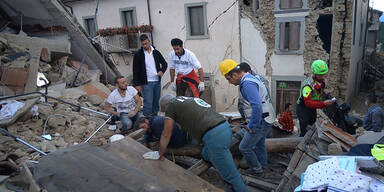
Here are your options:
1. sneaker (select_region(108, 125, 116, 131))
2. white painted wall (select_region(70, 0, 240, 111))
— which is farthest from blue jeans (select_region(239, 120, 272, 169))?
white painted wall (select_region(70, 0, 240, 111))

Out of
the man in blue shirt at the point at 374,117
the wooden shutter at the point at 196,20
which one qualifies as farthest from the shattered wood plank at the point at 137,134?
the wooden shutter at the point at 196,20

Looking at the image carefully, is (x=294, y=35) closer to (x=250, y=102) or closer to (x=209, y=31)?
(x=209, y=31)

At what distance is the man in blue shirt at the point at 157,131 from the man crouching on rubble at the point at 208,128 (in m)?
0.70

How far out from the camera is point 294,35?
12.1 meters

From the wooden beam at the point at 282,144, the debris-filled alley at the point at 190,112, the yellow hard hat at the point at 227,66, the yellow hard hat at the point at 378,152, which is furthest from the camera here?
the wooden beam at the point at 282,144

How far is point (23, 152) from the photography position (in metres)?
4.17

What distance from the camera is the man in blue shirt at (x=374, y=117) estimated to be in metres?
5.54

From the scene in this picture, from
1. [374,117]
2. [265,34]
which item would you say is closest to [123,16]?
[265,34]

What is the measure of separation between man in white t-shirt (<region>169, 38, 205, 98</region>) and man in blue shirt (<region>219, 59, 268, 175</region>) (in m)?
2.15

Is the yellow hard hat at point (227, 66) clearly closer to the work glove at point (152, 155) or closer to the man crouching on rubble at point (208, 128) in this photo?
the man crouching on rubble at point (208, 128)

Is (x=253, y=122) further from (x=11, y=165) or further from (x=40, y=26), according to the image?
(x=40, y=26)

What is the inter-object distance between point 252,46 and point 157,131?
1004 centimetres

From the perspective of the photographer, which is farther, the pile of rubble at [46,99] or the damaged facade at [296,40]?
the damaged facade at [296,40]

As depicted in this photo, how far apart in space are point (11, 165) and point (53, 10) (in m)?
5.43
